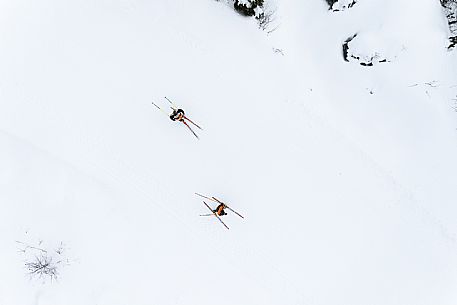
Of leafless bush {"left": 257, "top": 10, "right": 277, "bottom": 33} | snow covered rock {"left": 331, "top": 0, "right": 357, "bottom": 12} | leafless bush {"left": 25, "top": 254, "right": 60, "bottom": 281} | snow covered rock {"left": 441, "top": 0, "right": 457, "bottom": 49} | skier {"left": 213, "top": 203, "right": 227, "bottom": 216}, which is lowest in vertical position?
leafless bush {"left": 25, "top": 254, "right": 60, "bottom": 281}

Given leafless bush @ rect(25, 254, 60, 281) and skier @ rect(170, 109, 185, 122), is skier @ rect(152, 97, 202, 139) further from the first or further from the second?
Result: leafless bush @ rect(25, 254, 60, 281)

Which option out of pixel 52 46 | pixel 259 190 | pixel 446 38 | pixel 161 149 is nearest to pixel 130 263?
pixel 161 149

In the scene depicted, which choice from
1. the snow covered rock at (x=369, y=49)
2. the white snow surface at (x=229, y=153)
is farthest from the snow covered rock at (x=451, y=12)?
the snow covered rock at (x=369, y=49)

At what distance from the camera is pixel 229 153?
49.7ft

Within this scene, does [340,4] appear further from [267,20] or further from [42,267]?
[42,267]

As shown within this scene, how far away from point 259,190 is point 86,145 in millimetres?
6093

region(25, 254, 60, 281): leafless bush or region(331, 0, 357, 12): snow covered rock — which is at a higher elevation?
region(331, 0, 357, 12): snow covered rock

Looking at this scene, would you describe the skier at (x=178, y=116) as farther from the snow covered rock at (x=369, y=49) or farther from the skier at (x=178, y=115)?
the snow covered rock at (x=369, y=49)

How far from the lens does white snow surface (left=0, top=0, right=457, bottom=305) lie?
1445 centimetres

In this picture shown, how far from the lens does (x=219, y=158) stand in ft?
49.6

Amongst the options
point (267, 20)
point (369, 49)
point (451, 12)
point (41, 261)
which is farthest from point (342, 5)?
point (41, 261)

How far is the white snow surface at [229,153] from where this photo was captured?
1445cm

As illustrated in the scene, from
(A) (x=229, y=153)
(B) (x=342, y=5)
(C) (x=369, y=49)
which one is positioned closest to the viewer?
(C) (x=369, y=49)

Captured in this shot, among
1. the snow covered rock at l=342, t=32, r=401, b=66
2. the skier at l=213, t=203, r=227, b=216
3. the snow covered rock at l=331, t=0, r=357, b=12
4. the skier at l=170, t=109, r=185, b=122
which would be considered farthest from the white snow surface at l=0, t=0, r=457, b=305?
the skier at l=213, t=203, r=227, b=216
